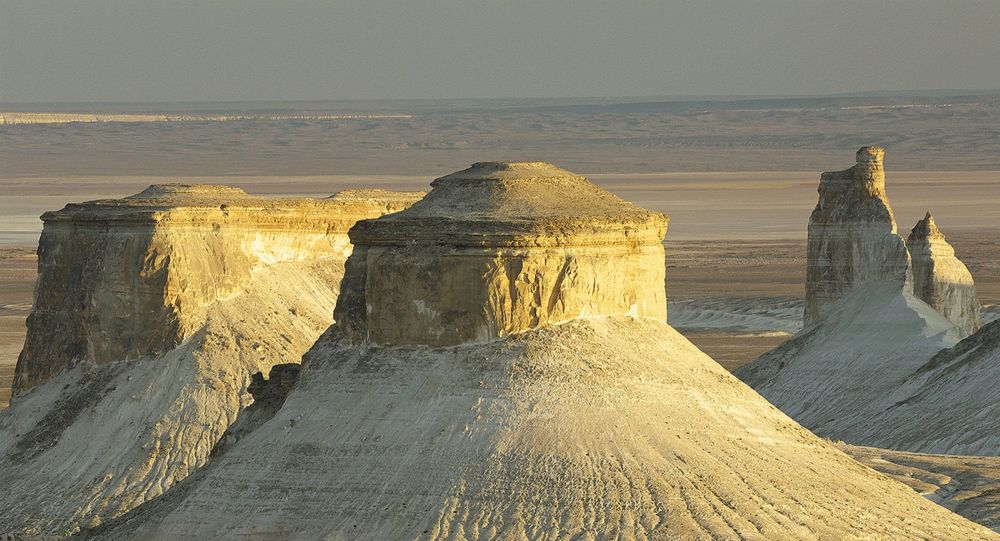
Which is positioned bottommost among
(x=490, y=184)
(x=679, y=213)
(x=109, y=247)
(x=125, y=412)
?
(x=679, y=213)

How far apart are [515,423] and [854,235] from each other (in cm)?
3221

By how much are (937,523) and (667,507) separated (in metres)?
3.43

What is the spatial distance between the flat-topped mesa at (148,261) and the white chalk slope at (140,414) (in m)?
0.35

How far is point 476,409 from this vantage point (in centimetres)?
2252

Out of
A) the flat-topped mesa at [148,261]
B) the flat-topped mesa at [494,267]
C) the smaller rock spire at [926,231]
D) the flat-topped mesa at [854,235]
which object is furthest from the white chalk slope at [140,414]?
the smaller rock spire at [926,231]

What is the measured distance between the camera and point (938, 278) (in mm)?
54000

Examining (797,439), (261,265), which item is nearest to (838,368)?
(261,265)

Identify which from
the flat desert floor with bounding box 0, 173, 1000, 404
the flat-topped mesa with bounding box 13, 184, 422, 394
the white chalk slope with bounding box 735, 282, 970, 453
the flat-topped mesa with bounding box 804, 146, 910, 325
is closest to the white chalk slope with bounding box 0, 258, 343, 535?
the flat-topped mesa with bounding box 13, 184, 422, 394

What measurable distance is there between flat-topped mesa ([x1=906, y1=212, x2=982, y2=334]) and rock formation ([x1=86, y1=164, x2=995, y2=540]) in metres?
30.1

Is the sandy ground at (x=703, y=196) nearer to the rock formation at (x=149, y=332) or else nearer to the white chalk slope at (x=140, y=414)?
the rock formation at (x=149, y=332)

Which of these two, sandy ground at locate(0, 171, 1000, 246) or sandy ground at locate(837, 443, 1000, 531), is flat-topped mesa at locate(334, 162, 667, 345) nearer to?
sandy ground at locate(837, 443, 1000, 531)

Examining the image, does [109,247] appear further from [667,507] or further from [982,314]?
[982,314]

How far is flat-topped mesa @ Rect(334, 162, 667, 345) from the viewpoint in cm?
2288

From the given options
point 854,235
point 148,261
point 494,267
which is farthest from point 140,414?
point 854,235
